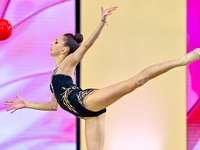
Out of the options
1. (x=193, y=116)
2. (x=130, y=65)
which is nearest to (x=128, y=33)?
(x=130, y=65)

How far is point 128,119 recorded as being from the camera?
3.68 metres

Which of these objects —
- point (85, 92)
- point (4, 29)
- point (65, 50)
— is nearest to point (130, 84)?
point (85, 92)

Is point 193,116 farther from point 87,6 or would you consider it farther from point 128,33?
point 87,6

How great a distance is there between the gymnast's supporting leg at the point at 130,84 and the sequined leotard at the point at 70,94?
70 millimetres

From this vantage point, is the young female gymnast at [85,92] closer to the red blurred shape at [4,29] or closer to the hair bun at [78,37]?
the hair bun at [78,37]

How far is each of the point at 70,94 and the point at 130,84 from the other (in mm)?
536

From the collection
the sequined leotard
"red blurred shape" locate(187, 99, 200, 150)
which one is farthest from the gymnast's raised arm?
"red blurred shape" locate(187, 99, 200, 150)

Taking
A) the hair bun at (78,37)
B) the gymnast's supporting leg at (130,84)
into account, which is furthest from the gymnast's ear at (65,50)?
the gymnast's supporting leg at (130,84)

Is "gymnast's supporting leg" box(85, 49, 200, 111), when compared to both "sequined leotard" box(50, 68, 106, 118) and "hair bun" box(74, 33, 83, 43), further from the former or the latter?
"hair bun" box(74, 33, 83, 43)

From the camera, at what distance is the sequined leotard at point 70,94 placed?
231cm

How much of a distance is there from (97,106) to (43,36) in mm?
1810

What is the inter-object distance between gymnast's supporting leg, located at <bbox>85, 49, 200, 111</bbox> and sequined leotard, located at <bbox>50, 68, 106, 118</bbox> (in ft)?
0.23

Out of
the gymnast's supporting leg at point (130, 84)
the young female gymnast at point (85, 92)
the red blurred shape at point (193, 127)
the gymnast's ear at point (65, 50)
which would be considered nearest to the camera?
the gymnast's supporting leg at point (130, 84)

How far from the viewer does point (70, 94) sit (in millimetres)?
2348
